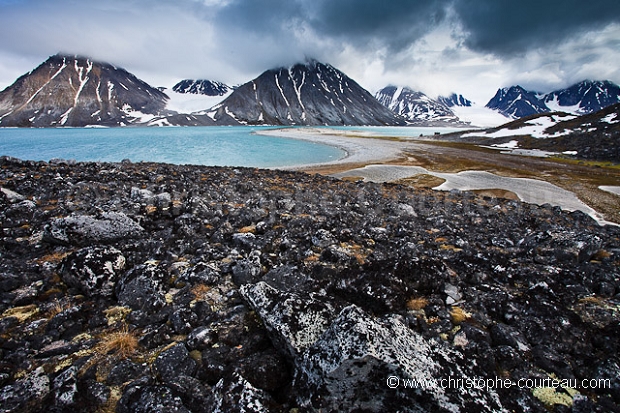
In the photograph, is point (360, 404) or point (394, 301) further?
point (394, 301)

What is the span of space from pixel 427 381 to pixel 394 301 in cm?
253

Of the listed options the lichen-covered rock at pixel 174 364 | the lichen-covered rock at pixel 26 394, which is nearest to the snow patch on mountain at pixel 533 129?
the lichen-covered rock at pixel 174 364

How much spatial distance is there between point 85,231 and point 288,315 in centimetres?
711

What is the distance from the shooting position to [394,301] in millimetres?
5715

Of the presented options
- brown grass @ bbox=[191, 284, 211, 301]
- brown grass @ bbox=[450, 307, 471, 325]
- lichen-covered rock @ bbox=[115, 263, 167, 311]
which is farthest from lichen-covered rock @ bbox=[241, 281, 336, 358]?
brown grass @ bbox=[450, 307, 471, 325]

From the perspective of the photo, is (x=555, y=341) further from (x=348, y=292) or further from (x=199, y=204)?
(x=199, y=204)

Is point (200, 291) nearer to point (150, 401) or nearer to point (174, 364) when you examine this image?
point (174, 364)

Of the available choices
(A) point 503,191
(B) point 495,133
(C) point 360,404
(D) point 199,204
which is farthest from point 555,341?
(B) point 495,133

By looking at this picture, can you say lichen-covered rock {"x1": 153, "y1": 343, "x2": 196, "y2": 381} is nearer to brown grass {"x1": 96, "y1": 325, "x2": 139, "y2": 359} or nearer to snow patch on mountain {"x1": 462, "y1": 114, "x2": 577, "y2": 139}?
brown grass {"x1": 96, "y1": 325, "x2": 139, "y2": 359}

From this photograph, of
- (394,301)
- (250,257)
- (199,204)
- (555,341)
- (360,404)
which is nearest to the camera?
(360,404)

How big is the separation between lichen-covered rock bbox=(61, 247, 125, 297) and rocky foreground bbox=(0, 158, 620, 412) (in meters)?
0.03

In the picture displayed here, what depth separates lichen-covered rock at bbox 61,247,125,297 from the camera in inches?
236

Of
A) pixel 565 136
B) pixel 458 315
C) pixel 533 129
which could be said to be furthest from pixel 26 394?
pixel 533 129

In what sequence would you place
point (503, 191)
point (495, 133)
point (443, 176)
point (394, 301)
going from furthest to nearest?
point (495, 133) → point (443, 176) → point (503, 191) → point (394, 301)
